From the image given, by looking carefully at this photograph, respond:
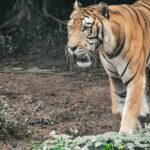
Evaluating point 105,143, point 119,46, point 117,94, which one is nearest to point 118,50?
point 119,46

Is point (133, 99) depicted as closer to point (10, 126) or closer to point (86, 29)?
point (86, 29)

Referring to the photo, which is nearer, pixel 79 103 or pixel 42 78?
pixel 79 103

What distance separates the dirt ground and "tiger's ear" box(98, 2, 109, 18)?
1.28 m

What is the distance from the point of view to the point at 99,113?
7.52 metres

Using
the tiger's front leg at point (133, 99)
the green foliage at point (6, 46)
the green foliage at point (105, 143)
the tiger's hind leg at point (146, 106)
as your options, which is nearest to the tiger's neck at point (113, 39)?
the tiger's front leg at point (133, 99)

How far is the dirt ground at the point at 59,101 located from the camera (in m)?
6.92

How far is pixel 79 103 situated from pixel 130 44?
5.92ft

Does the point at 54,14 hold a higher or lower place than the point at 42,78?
higher

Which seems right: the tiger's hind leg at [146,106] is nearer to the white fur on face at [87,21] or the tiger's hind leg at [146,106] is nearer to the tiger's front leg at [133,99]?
the tiger's front leg at [133,99]

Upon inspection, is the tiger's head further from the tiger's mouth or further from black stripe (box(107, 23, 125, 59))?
black stripe (box(107, 23, 125, 59))

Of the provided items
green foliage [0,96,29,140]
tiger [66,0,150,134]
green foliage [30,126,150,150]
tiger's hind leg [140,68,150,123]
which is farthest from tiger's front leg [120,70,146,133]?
green foliage [30,126,150,150]

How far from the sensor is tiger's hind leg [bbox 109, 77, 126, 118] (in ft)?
22.0

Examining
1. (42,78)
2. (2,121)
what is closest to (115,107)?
(2,121)

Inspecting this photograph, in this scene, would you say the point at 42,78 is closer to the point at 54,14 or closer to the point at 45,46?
the point at 45,46
